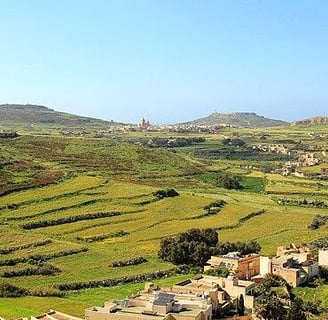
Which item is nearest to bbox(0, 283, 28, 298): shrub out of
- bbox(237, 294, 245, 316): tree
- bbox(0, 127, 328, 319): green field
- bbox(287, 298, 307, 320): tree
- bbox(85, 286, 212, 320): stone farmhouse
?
bbox(0, 127, 328, 319): green field

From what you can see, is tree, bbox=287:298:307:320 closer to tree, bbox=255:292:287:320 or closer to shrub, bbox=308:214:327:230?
tree, bbox=255:292:287:320

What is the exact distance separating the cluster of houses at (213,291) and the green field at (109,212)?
2.83 m

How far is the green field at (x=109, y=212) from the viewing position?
44.5m

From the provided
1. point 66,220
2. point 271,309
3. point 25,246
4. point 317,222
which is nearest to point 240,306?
point 271,309

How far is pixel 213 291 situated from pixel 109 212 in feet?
88.1

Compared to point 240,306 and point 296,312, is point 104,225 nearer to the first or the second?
point 240,306

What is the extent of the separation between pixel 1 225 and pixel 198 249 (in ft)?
59.4

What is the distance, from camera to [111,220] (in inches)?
2333

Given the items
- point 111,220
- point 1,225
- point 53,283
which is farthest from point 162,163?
point 53,283

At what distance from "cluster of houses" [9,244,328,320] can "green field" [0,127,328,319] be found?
2.83 meters

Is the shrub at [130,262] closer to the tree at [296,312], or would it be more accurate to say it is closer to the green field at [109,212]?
the green field at [109,212]

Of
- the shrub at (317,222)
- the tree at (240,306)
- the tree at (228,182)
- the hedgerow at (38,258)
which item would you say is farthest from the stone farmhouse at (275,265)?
the tree at (228,182)

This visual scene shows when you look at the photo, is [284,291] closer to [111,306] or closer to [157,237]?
[111,306]

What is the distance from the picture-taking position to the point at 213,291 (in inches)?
1409
